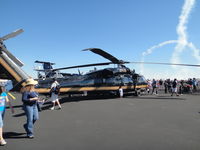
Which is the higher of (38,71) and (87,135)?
(38,71)

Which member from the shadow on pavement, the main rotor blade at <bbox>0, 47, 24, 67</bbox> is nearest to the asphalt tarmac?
the shadow on pavement

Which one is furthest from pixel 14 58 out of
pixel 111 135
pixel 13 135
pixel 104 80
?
pixel 111 135

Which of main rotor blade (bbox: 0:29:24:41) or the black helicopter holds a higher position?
main rotor blade (bbox: 0:29:24:41)

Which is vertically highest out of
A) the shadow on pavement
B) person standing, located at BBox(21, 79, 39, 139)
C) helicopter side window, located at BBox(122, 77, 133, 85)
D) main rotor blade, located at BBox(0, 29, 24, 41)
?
main rotor blade, located at BBox(0, 29, 24, 41)

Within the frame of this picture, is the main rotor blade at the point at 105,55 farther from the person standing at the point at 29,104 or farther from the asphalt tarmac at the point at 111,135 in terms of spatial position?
the person standing at the point at 29,104

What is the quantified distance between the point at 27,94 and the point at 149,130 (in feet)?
13.1

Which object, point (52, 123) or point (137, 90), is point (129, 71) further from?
point (52, 123)

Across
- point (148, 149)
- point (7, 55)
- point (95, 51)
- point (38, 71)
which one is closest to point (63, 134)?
point (148, 149)

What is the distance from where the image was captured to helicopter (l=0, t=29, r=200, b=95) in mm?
12125

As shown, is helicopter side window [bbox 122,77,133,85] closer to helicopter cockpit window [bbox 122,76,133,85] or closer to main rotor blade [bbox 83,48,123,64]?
helicopter cockpit window [bbox 122,76,133,85]

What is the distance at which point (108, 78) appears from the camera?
1527 cm

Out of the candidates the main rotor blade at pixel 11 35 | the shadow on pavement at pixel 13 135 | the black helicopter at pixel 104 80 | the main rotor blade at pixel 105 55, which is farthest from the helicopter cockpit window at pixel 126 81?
the shadow on pavement at pixel 13 135

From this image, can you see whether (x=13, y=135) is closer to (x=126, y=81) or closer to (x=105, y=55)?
(x=105, y=55)

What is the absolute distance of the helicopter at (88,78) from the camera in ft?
39.8
